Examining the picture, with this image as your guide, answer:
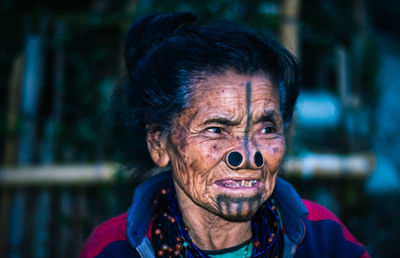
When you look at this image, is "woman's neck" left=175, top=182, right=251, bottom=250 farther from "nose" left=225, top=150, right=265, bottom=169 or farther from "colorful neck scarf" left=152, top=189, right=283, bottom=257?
"nose" left=225, top=150, right=265, bottom=169

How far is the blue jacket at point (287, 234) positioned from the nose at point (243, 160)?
1.12ft

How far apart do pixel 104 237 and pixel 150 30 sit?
3.36 ft

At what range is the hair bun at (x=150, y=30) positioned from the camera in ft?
5.65

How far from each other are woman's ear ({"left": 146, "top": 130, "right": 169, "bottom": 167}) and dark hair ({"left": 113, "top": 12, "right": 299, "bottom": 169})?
0.04m

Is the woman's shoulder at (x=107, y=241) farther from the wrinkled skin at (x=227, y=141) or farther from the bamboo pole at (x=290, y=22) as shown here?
the bamboo pole at (x=290, y=22)

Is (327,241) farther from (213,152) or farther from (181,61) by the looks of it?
(181,61)

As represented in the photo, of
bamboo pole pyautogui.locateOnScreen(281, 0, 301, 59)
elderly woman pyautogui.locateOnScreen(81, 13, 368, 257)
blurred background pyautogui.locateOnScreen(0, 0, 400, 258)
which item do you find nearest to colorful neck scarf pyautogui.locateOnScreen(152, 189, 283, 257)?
elderly woman pyautogui.locateOnScreen(81, 13, 368, 257)

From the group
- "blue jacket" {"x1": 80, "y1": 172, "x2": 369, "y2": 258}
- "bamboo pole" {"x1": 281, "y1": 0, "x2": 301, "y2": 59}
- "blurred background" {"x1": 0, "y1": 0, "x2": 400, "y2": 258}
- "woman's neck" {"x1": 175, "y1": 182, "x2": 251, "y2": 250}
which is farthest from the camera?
"bamboo pole" {"x1": 281, "y1": 0, "x2": 301, "y2": 59}

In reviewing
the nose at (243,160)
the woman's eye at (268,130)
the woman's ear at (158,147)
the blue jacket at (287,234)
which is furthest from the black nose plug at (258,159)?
the woman's ear at (158,147)

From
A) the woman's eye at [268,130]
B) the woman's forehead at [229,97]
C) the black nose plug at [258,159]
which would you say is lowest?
the black nose plug at [258,159]

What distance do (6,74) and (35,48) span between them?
0.53m

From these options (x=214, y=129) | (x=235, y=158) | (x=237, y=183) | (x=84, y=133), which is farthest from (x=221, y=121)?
(x=84, y=133)

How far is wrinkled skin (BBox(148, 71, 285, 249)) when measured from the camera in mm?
1480

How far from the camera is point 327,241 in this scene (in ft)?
5.24
